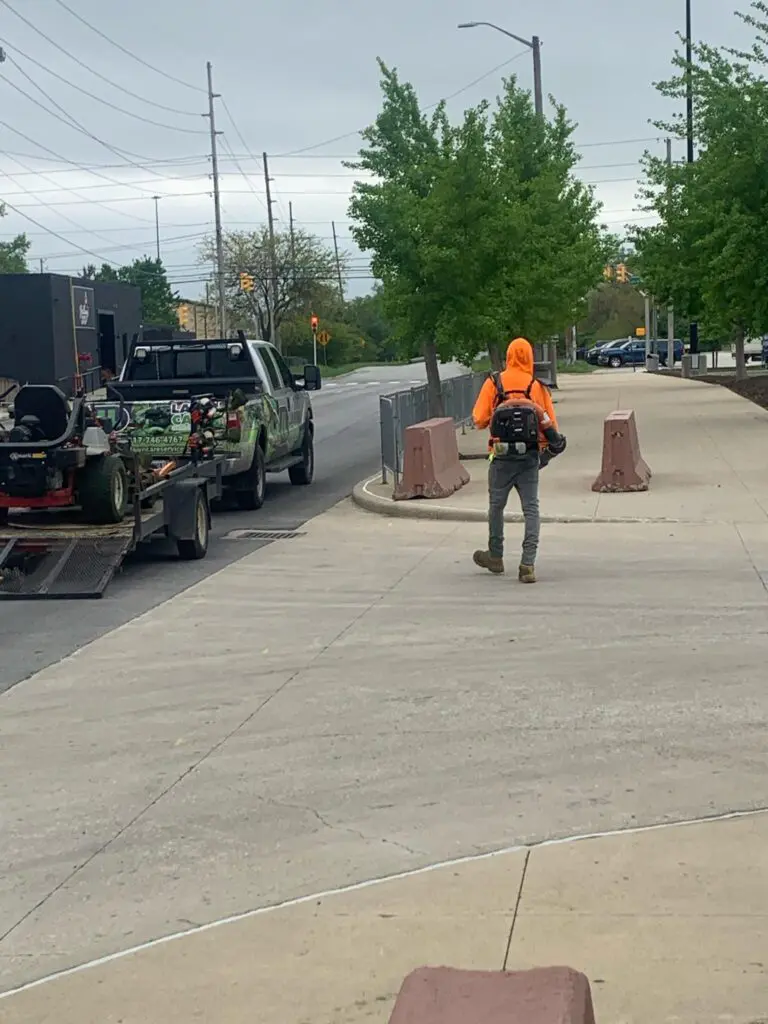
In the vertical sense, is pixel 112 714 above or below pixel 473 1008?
below

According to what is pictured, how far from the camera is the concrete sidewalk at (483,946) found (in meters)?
4.24

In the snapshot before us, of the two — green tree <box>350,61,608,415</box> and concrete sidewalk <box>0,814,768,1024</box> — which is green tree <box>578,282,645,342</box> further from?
concrete sidewalk <box>0,814,768,1024</box>

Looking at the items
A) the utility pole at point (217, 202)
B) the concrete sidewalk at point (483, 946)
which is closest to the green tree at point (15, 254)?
the utility pole at point (217, 202)

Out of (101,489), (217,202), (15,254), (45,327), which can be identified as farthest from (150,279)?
(101,489)

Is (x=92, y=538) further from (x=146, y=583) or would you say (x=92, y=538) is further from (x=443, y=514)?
(x=443, y=514)

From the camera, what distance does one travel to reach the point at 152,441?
15.9 meters

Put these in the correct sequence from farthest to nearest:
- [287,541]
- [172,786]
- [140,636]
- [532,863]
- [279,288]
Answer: [279,288], [287,541], [140,636], [172,786], [532,863]

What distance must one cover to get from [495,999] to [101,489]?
1002 cm

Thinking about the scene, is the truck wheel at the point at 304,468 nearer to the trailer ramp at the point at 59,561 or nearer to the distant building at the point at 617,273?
the trailer ramp at the point at 59,561

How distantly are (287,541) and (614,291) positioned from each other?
9423 cm

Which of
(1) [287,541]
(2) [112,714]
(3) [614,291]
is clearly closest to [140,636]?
(2) [112,714]

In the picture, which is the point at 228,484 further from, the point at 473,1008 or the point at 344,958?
the point at 473,1008

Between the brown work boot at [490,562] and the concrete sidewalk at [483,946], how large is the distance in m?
6.85

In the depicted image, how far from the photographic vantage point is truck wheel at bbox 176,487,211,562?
1380cm
